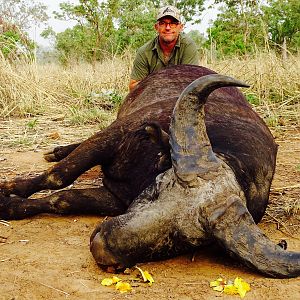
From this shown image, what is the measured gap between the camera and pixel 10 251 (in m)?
2.97

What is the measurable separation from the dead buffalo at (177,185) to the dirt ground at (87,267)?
10 centimetres

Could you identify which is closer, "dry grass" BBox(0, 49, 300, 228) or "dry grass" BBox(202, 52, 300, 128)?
"dry grass" BBox(0, 49, 300, 228)

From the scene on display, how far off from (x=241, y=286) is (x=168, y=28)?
369 cm

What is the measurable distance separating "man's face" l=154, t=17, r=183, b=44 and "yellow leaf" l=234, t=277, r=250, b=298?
3622mm

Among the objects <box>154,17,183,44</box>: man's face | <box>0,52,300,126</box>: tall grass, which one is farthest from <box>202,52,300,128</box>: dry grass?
<box>154,17,183,44</box>: man's face

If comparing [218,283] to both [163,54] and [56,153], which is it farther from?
[163,54]

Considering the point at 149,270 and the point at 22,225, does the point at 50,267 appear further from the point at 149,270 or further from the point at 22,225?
the point at 22,225

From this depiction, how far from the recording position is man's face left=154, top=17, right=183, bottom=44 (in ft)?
18.5

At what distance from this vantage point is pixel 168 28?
18.5ft

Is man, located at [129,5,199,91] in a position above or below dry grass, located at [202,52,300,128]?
above

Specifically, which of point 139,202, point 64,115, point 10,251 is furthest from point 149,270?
point 64,115

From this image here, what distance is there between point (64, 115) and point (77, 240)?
14.8 ft

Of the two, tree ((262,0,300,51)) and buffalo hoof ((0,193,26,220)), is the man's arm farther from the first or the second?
tree ((262,0,300,51))

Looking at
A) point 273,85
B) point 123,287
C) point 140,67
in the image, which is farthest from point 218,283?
point 273,85
